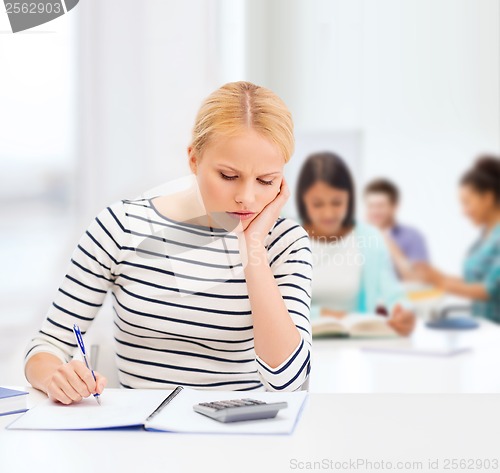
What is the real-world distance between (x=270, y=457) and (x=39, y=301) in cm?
168

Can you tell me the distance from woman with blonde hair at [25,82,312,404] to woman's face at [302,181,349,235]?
107 cm

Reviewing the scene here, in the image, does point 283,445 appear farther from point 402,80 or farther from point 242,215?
point 402,80

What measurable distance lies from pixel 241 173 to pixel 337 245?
1.25 m

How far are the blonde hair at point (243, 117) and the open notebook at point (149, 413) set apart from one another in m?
0.44

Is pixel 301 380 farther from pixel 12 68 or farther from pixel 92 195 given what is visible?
pixel 12 68

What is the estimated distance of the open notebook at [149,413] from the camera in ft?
3.15

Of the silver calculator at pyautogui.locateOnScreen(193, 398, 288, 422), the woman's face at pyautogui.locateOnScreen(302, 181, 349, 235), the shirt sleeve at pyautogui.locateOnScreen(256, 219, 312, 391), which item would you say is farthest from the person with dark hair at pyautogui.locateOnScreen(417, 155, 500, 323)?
the silver calculator at pyautogui.locateOnScreen(193, 398, 288, 422)

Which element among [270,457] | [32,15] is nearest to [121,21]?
[32,15]

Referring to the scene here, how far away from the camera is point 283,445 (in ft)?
2.96

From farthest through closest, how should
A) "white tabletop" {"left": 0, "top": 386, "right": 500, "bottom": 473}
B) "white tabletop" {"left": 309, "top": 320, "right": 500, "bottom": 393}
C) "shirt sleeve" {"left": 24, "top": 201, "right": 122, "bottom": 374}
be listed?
"white tabletop" {"left": 309, "top": 320, "right": 500, "bottom": 393} < "shirt sleeve" {"left": 24, "top": 201, "right": 122, "bottom": 374} < "white tabletop" {"left": 0, "top": 386, "right": 500, "bottom": 473}

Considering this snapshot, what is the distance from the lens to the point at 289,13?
4.43 meters

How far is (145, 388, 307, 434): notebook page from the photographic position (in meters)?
0.95

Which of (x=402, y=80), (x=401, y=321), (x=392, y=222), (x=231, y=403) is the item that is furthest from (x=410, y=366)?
(x=402, y=80)

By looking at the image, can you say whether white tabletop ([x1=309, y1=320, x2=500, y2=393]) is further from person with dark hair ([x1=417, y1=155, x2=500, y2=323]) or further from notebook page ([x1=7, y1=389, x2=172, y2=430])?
person with dark hair ([x1=417, y1=155, x2=500, y2=323])
